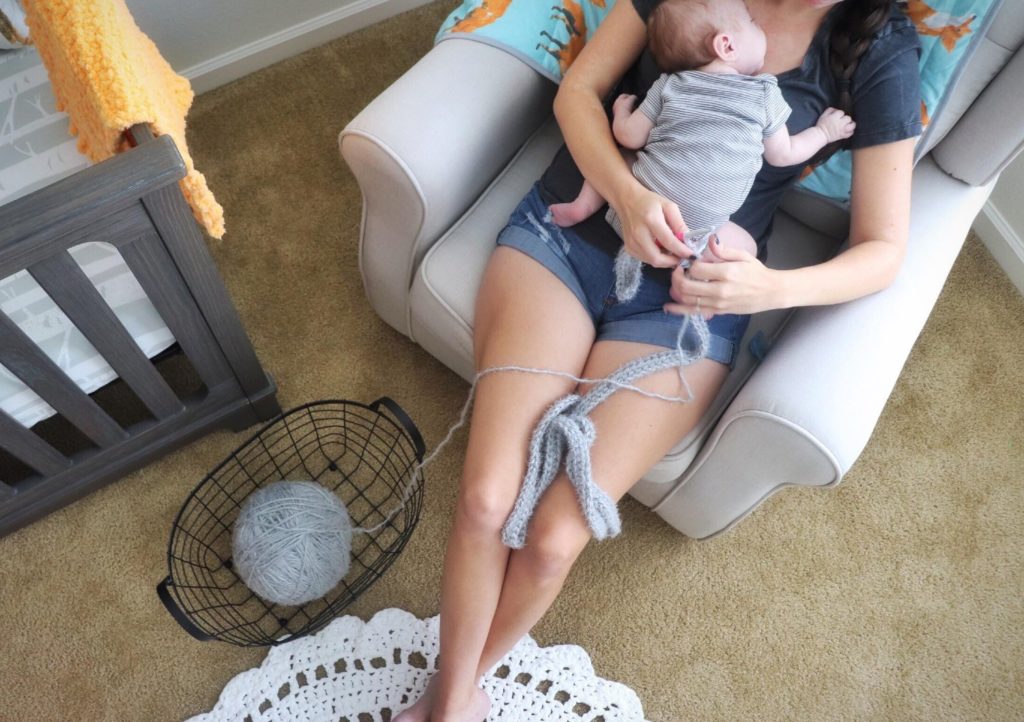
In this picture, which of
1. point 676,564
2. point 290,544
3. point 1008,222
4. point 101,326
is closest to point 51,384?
point 101,326

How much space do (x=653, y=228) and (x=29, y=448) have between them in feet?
3.17

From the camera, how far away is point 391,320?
4.74 feet

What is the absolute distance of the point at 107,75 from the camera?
94 centimetres

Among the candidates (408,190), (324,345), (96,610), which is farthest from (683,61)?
(96,610)

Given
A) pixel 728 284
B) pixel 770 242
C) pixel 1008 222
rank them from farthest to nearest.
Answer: pixel 1008 222
pixel 770 242
pixel 728 284

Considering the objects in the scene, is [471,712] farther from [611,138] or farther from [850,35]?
[850,35]

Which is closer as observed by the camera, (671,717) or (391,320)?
(671,717)

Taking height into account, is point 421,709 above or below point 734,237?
below

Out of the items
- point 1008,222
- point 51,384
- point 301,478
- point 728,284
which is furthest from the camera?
point 1008,222

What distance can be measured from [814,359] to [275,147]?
4.20 feet

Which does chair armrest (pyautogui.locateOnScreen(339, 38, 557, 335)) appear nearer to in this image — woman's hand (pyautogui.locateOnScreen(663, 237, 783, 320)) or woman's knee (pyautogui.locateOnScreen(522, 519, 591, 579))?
woman's hand (pyautogui.locateOnScreen(663, 237, 783, 320))

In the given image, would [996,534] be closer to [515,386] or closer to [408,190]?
[515,386]

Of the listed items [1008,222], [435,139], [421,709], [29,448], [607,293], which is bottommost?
[421,709]

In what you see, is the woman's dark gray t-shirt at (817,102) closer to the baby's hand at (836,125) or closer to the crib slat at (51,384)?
the baby's hand at (836,125)
